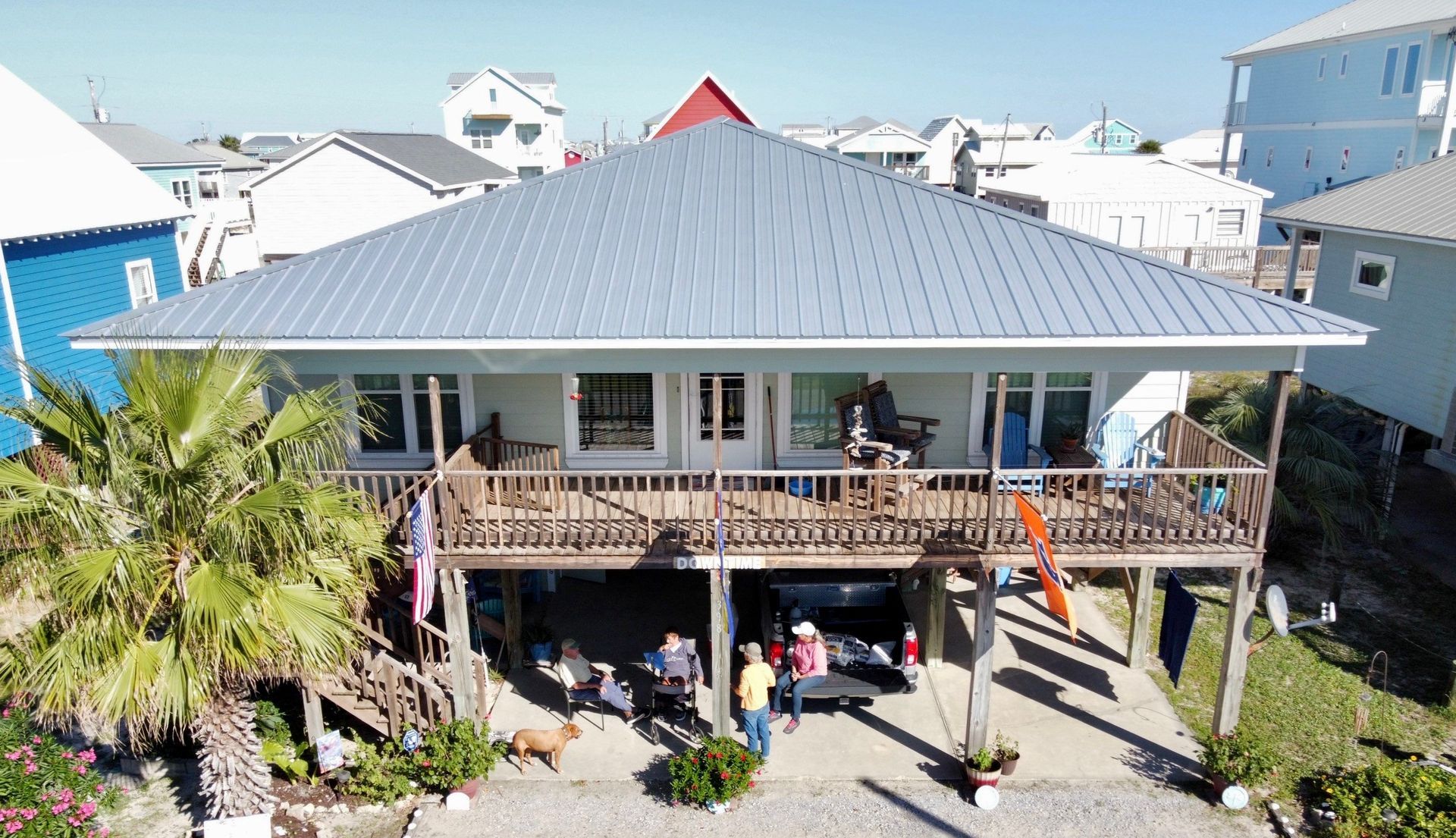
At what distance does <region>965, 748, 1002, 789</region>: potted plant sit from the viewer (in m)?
10.1

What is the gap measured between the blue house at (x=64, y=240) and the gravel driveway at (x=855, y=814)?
35.6 ft

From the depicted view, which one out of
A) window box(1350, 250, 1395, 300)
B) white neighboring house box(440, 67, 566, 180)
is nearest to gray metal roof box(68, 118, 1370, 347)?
window box(1350, 250, 1395, 300)

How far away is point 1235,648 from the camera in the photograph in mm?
10383

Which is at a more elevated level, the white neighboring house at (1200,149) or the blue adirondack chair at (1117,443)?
the white neighboring house at (1200,149)

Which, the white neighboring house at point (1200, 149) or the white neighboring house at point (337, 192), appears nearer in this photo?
the white neighboring house at point (337, 192)

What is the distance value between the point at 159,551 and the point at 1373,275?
1974 cm

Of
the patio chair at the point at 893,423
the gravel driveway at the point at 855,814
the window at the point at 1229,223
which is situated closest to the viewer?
the gravel driveway at the point at 855,814

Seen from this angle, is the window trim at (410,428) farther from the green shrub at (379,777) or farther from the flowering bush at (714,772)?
the flowering bush at (714,772)

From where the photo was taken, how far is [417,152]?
125 ft

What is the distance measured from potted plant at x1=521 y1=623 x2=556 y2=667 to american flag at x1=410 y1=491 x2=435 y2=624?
3.70 metres

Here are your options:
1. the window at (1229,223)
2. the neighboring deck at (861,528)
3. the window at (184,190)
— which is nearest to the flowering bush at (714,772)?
the neighboring deck at (861,528)

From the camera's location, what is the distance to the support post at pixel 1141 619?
41.1 ft

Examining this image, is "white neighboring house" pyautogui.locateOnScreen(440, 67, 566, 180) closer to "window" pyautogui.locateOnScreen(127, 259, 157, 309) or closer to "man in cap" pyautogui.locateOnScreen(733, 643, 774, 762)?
"window" pyautogui.locateOnScreen(127, 259, 157, 309)

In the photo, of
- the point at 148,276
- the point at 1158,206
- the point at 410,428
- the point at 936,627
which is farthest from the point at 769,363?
the point at 1158,206
